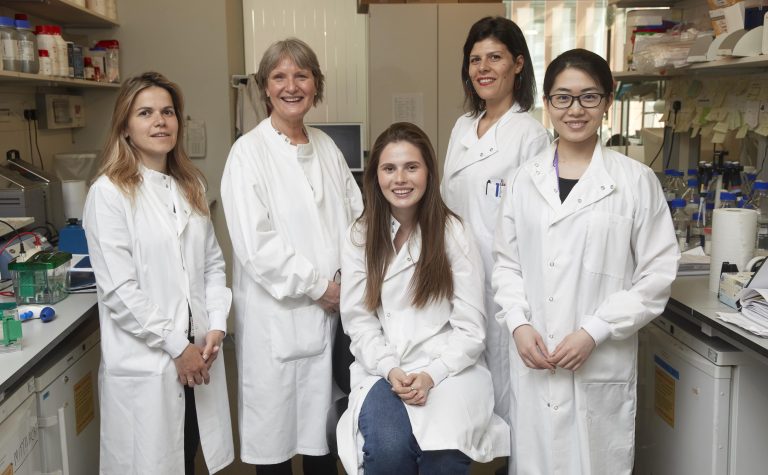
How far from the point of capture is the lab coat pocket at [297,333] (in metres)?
2.02

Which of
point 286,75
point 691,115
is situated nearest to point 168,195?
point 286,75

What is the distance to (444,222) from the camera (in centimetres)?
195

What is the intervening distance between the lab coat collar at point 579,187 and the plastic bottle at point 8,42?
1813 mm

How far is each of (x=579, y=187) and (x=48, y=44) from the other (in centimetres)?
210

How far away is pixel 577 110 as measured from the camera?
5.69 feet

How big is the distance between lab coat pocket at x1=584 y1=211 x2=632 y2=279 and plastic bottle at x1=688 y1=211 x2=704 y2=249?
1.07m

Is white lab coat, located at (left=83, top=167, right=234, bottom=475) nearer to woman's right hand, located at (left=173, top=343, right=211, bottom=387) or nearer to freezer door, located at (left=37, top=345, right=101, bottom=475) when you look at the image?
woman's right hand, located at (left=173, top=343, right=211, bottom=387)

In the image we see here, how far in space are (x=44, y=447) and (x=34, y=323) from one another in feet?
1.08

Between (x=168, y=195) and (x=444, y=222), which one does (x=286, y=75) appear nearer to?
(x=168, y=195)

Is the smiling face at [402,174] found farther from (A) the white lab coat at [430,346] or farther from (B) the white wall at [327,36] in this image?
(B) the white wall at [327,36]

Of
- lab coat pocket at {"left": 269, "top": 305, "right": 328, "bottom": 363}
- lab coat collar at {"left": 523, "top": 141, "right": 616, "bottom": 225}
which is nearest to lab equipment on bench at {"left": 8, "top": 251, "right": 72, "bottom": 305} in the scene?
lab coat pocket at {"left": 269, "top": 305, "right": 328, "bottom": 363}

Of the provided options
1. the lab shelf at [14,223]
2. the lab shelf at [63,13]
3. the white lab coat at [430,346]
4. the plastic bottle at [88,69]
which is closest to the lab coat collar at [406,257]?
the white lab coat at [430,346]

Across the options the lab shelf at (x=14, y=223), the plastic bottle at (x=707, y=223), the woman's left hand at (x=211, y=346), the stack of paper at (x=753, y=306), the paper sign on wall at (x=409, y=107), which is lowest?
the woman's left hand at (x=211, y=346)

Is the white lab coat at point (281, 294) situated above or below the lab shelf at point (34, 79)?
below
